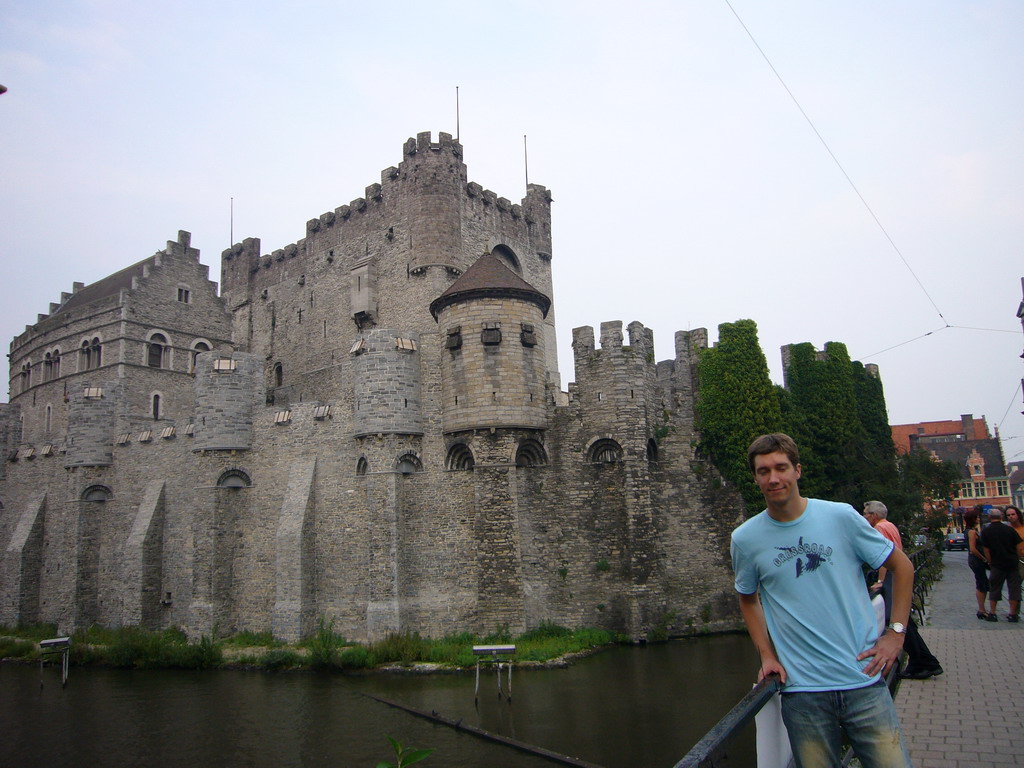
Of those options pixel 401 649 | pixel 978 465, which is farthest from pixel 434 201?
pixel 978 465

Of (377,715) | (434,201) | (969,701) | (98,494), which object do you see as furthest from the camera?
(98,494)

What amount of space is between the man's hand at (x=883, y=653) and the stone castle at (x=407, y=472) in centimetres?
1740

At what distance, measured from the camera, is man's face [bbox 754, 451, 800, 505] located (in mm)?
3842

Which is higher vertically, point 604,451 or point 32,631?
point 604,451

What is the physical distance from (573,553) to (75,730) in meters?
12.9

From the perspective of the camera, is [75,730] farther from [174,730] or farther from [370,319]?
[370,319]

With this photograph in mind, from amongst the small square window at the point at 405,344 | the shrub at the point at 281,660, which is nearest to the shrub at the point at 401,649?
the shrub at the point at 281,660

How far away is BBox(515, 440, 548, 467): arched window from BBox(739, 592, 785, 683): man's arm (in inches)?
697

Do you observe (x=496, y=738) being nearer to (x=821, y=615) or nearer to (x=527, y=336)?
(x=821, y=615)

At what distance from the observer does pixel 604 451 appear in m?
22.3

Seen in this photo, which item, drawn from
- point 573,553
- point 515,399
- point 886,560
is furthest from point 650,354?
point 886,560

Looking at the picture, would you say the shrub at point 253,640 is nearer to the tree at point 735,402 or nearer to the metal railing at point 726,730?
the tree at point 735,402

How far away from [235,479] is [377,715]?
12.0 metres

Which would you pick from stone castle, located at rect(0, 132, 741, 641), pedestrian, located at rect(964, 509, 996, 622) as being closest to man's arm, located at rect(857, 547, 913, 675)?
pedestrian, located at rect(964, 509, 996, 622)
